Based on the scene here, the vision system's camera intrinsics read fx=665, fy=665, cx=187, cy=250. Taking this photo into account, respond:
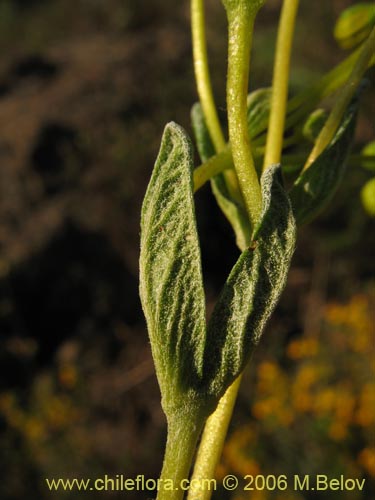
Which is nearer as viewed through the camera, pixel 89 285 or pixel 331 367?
pixel 331 367

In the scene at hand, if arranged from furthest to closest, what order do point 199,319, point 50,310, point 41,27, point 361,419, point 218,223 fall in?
point 41,27, point 218,223, point 50,310, point 361,419, point 199,319

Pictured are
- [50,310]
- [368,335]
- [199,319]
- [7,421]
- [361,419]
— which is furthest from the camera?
[50,310]

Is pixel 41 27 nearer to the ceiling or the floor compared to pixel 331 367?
nearer to the ceiling

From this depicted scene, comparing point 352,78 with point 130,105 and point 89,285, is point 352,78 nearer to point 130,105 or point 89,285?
point 89,285

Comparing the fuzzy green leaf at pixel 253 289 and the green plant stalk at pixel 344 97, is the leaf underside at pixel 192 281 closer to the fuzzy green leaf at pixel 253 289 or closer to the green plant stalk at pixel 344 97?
the fuzzy green leaf at pixel 253 289

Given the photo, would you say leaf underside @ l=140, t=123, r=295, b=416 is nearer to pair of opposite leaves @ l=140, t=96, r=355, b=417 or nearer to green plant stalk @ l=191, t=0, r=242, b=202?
pair of opposite leaves @ l=140, t=96, r=355, b=417

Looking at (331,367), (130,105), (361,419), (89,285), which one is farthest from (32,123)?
(361,419)
